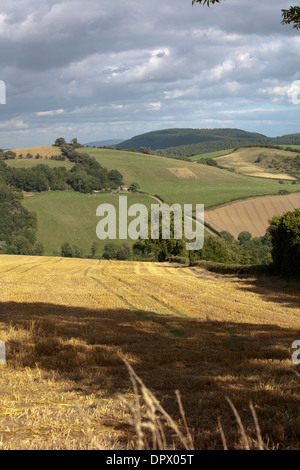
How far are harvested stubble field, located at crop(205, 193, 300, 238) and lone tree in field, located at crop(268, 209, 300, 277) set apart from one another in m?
72.2

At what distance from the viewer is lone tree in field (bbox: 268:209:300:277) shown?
39719 mm

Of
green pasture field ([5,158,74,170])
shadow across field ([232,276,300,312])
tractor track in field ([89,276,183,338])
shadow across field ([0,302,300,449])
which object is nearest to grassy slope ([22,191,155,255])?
green pasture field ([5,158,74,170])

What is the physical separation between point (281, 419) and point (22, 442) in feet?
9.61

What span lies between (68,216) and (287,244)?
103247 millimetres

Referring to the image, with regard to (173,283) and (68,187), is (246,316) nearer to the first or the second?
(173,283)

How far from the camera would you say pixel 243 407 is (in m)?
5.31

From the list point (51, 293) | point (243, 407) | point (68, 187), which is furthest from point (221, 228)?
point (243, 407)

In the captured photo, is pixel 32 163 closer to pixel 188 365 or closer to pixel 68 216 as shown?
pixel 68 216

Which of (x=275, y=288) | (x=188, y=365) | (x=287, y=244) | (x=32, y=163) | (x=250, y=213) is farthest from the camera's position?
(x=32, y=163)

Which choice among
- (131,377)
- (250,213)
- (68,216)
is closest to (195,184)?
(250,213)

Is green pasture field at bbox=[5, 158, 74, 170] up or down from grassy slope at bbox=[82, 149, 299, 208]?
up

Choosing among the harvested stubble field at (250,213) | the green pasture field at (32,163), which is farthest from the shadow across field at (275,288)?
the green pasture field at (32,163)

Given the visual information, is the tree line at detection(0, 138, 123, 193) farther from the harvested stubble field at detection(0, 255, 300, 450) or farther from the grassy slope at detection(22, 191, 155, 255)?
the harvested stubble field at detection(0, 255, 300, 450)

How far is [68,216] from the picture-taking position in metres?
136
